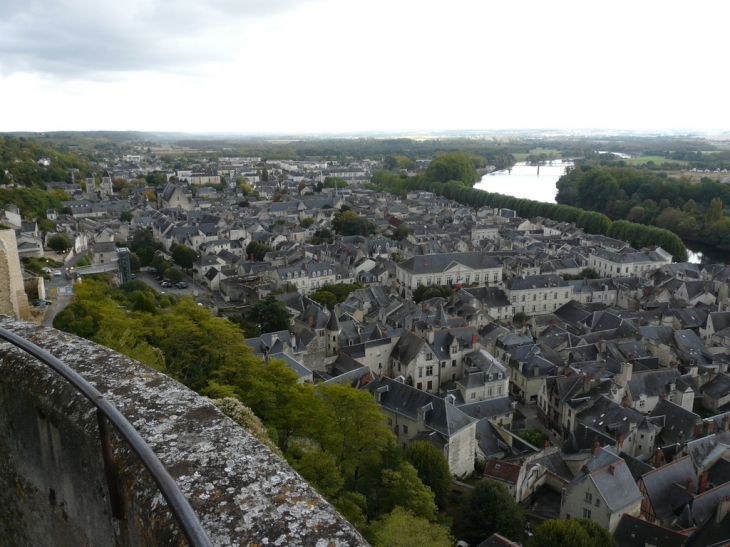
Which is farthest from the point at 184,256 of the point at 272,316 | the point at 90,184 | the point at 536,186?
the point at 536,186

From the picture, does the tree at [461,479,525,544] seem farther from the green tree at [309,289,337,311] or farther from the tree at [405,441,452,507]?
the green tree at [309,289,337,311]

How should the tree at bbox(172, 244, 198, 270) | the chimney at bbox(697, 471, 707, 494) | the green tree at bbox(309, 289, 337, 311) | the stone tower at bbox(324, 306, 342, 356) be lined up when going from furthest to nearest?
the tree at bbox(172, 244, 198, 270) < the green tree at bbox(309, 289, 337, 311) < the stone tower at bbox(324, 306, 342, 356) < the chimney at bbox(697, 471, 707, 494)

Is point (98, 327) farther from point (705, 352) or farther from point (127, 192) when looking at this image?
point (127, 192)

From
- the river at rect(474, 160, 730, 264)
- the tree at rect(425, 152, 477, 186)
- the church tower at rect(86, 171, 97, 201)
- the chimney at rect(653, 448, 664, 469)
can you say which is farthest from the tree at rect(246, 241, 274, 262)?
the tree at rect(425, 152, 477, 186)

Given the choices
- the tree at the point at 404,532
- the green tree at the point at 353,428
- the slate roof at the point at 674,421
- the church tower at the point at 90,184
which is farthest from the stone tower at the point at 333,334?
the church tower at the point at 90,184

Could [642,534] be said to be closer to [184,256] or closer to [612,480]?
[612,480]

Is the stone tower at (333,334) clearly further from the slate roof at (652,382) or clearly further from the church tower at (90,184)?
the church tower at (90,184)
